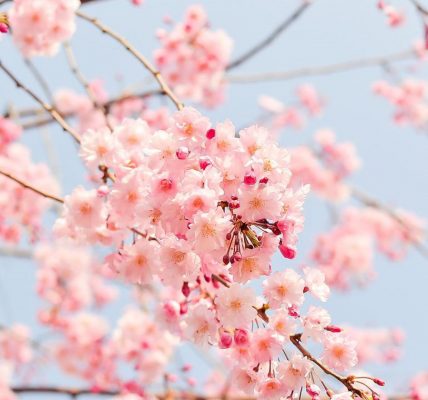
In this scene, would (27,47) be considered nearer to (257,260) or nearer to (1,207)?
(1,207)

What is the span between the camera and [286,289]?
184 cm

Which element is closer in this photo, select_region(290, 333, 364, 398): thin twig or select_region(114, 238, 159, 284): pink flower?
select_region(290, 333, 364, 398): thin twig

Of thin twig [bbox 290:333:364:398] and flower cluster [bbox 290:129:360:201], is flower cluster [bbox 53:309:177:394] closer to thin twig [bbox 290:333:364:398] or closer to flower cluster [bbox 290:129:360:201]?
thin twig [bbox 290:333:364:398]

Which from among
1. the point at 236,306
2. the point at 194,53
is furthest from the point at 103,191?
the point at 194,53

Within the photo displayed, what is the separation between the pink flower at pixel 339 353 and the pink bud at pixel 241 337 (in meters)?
0.25

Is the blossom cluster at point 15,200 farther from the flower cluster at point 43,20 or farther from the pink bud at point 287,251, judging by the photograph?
the pink bud at point 287,251

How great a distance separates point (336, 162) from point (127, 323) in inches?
195

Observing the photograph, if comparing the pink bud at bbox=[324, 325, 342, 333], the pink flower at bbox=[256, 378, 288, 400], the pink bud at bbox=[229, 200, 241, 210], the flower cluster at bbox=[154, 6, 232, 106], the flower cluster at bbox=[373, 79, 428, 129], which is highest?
the flower cluster at bbox=[373, 79, 428, 129]

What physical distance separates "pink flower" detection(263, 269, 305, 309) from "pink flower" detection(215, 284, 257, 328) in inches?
2.6

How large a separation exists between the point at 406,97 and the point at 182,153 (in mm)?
8431

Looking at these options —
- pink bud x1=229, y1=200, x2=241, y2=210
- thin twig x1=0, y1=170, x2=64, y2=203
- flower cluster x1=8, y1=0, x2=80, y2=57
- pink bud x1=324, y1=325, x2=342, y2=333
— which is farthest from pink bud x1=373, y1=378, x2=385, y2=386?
flower cluster x1=8, y1=0, x2=80, y2=57

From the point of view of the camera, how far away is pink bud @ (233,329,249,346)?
6.29 ft

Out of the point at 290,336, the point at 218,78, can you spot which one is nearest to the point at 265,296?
the point at 290,336

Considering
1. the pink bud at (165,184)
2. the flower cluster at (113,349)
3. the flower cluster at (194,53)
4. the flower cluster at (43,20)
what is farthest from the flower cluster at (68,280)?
the pink bud at (165,184)
